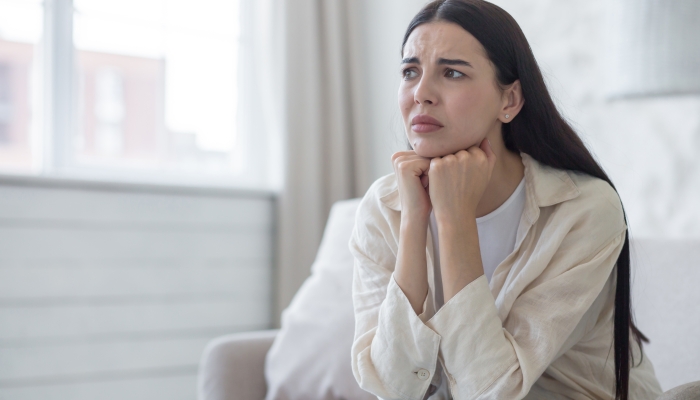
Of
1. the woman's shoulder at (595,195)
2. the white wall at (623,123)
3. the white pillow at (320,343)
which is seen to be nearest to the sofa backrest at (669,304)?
the woman's shoulder at (595,195)

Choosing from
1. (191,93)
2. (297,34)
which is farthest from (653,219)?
(191,93)

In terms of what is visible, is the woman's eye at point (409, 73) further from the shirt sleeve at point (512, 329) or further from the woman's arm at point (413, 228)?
the shirt sleeve at point (512, 329)

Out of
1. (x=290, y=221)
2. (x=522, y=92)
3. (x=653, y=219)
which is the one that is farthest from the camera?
(x=290, y=221)

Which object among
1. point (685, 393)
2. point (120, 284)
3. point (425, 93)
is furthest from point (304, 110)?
point (685, 393)

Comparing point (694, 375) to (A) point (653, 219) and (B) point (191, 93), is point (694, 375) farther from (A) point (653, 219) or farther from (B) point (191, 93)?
(B) point (191, 93)

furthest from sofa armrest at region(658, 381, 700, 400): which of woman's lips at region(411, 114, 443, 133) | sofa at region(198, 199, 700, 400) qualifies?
woman's lips at region(411, 114, 443, 133)

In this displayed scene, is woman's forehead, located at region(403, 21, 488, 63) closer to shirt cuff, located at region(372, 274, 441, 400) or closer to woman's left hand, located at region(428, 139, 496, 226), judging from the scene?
woman's left hand, located at region(428, 139, 496, 226)

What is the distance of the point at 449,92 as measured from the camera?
110 cm

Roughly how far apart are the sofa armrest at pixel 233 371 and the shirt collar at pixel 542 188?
2.41ft

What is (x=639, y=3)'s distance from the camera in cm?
125

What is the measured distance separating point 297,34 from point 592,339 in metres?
1.92

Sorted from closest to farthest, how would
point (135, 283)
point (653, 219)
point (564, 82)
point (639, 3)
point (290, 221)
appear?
1. point (639, 3)
2. point (653, 219)
3. point (564, 82)
4. point (135, 283)
5. point (290, 221)

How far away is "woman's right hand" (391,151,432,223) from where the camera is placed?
111cm

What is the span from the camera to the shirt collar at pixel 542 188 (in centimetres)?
112
